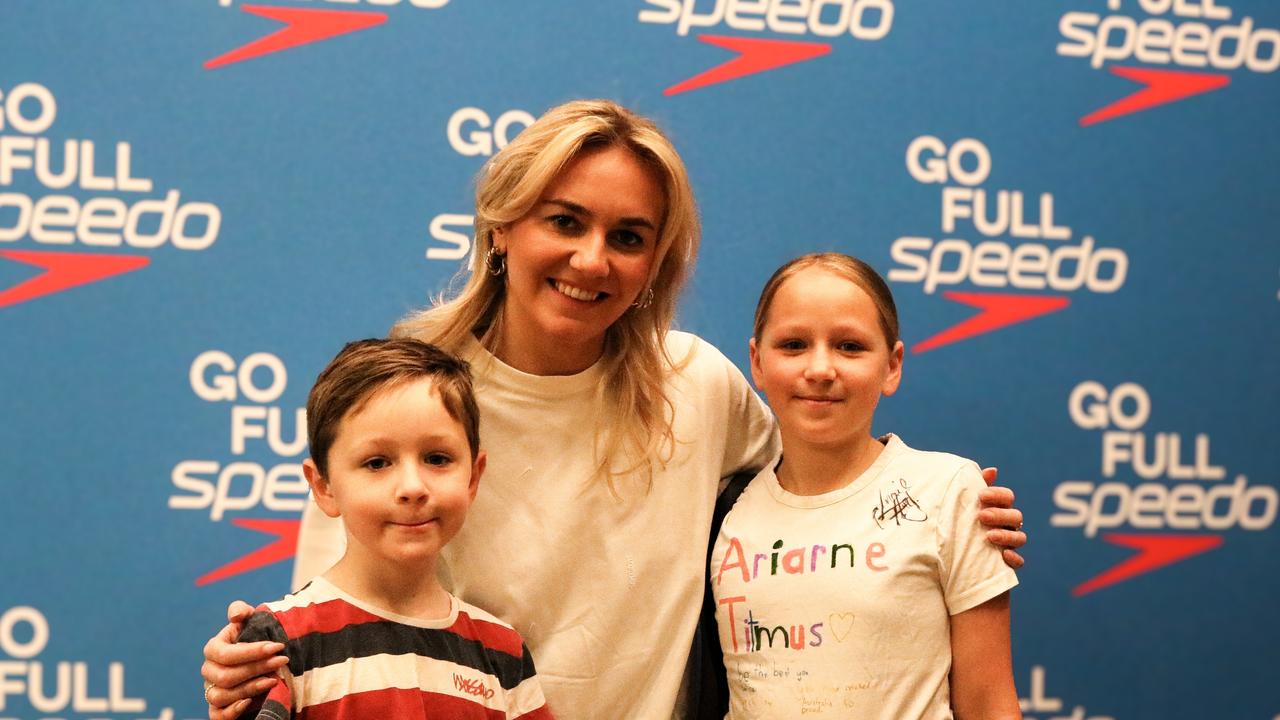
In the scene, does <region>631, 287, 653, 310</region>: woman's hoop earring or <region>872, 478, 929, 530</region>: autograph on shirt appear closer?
<region>872, 478, 929, 530</region>: autograph on shirt

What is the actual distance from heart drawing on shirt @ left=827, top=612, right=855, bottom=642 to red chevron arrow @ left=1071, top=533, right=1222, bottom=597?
113 centimetres

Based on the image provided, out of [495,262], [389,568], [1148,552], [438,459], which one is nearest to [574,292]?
[495,262]

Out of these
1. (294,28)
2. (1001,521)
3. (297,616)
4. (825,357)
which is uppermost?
(294,28)

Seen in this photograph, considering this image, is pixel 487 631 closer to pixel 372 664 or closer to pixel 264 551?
pixel 372 664

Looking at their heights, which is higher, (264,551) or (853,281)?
(853,281)

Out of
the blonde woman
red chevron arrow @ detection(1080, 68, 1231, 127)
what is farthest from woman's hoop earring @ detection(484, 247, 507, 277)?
red chevron arrow @ detection(1080, 68, 1231, 127)

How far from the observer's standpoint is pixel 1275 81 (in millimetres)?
2658

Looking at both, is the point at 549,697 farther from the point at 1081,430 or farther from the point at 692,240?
the point at 1081,430

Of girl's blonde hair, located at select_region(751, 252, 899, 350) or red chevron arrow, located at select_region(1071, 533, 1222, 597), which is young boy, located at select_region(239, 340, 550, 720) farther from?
red chevron arrow, located at select_region(1071, 533, 1222, 597)

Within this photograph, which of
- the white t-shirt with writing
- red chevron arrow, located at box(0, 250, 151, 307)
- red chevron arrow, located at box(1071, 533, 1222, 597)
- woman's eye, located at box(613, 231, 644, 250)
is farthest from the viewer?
red chevron arrow, located at box(1071, 533, 1222, 597)

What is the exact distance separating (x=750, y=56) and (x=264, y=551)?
139 cm

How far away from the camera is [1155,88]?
103 inches

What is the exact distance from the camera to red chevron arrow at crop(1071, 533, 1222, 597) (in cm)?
256

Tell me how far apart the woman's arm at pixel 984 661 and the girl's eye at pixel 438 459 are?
28.7 inches
